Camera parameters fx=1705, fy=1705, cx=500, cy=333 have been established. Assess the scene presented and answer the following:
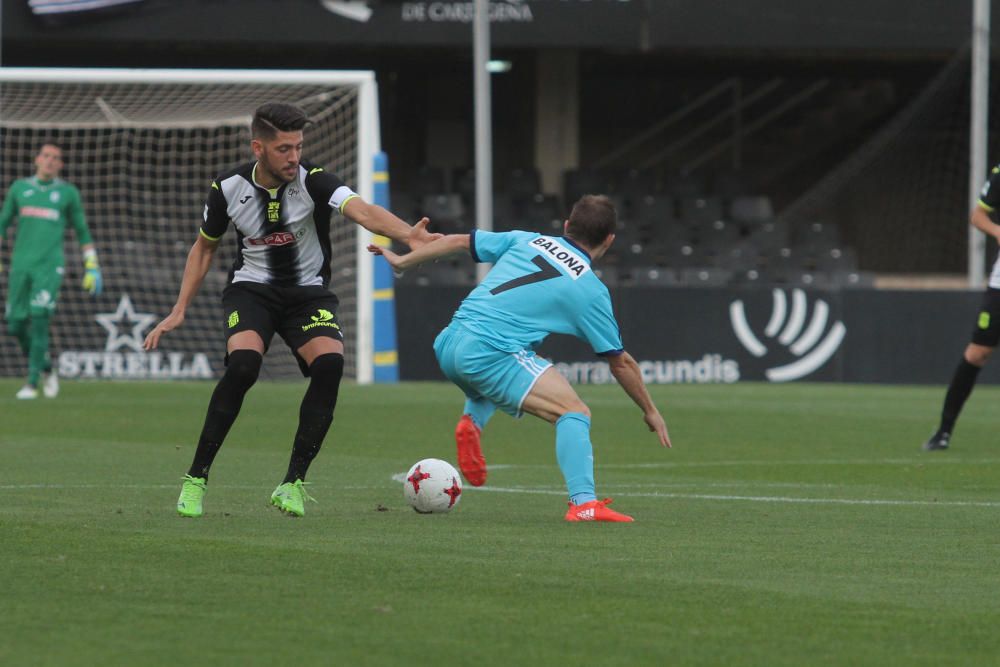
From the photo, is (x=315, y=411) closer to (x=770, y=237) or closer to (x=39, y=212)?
(x=39, y=212)

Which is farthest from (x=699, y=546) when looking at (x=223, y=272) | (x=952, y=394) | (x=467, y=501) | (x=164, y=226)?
(x=164, y=226)

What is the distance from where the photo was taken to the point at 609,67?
32.6 m

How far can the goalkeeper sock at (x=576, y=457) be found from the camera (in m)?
7.41

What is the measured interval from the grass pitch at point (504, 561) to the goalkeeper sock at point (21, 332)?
14.8ft

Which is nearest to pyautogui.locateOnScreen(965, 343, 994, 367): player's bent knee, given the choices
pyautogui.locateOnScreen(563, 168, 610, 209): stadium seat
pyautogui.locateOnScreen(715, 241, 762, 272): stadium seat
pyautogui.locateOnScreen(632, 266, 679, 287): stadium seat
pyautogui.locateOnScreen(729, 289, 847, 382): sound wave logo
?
pyautogui.locateOnScreen(729, 289, 847, 382): sound wave logo

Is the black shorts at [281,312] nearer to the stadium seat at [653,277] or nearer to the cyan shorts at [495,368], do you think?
the cyan shorts at [495,368]

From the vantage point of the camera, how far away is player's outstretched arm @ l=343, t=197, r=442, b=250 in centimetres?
719

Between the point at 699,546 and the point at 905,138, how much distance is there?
77.4ft

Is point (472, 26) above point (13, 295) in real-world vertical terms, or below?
above

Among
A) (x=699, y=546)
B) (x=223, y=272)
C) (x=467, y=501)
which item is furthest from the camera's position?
(x=223, y=272)

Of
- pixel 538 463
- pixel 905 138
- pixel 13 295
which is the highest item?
pixel 905 138

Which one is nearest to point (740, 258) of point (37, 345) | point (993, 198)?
point (37, 345)

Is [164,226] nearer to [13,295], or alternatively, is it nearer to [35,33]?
[35,33]

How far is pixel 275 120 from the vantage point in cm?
727
